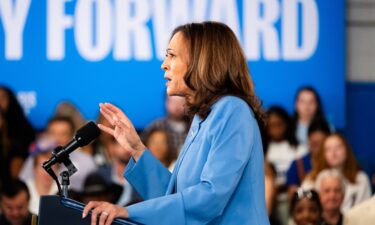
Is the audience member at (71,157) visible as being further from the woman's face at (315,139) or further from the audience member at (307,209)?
the woman's face at (315,139)

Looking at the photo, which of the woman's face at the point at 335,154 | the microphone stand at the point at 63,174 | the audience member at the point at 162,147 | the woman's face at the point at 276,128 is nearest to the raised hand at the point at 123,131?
the microphone stand at the point at 63,174

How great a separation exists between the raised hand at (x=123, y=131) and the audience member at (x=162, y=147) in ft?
12.3

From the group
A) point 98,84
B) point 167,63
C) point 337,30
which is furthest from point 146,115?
point 167,63

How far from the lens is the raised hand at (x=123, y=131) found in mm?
2986

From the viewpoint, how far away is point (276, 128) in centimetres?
743

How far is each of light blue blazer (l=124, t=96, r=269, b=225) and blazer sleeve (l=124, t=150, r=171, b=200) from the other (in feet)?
0.41

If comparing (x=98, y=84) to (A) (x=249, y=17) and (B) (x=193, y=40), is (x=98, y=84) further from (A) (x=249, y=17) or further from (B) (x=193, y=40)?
(B) (x=193, y=40)

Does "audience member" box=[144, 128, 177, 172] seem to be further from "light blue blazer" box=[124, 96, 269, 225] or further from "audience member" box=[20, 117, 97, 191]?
"light blue blazer" box=[124, 96, 269, 225]

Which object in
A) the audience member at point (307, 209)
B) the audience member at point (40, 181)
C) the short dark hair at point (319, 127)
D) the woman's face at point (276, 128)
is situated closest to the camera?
the audience member at point (307, 209)

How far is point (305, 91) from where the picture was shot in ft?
26.0

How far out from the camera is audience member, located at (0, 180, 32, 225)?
19.5 ft

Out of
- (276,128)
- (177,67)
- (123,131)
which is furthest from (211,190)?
(276,128)

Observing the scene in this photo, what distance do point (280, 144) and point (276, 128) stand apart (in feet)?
0.43

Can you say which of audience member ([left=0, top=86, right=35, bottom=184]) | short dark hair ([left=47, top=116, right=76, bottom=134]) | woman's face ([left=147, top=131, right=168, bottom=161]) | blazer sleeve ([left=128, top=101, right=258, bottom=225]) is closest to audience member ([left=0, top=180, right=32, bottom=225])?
audience member ([left=0, top=86, right=35, bottom=184])
